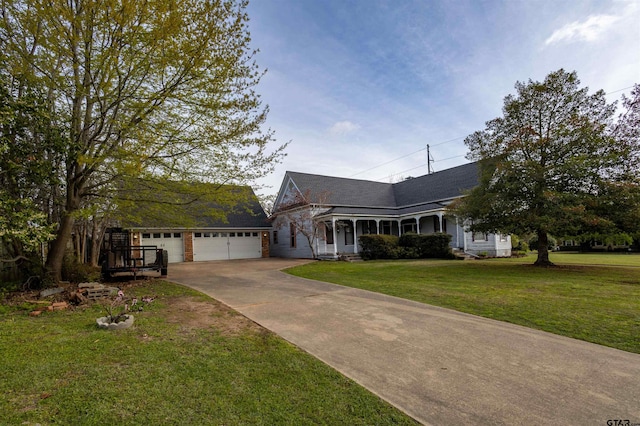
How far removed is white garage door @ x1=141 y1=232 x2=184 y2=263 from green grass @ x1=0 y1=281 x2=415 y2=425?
1609cm

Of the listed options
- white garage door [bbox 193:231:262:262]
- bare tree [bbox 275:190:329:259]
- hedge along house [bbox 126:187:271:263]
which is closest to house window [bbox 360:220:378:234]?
bare tree [bbox 275:190:329:259]

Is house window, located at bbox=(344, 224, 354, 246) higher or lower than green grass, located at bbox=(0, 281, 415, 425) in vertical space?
higher

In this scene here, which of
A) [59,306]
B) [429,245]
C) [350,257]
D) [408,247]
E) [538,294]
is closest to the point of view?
[59,306]

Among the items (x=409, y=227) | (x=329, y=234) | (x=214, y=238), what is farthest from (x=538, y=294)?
(x=214, y=238)

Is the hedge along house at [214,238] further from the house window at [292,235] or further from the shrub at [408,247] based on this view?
the shrub at [408,247]

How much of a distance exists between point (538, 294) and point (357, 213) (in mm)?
13787

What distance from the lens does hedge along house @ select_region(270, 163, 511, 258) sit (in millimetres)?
20359

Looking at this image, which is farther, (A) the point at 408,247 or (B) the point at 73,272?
(A) the point at 408,247

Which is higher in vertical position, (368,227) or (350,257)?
(368,227)

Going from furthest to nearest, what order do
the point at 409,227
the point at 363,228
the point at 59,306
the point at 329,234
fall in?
the point at 409,227 → the point at 363,228 → the point at 329,234 → the point at 59,306

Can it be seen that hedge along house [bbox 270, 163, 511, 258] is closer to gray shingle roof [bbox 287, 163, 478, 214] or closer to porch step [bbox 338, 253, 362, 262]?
gray shingle roof [bbox 287, 163, 478, 214]

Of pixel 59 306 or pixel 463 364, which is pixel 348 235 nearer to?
pixel 59 306

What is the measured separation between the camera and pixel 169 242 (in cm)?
2102

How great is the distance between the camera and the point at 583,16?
9.54 m
